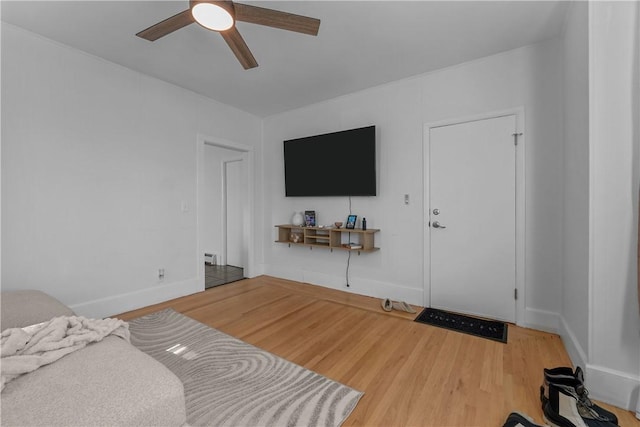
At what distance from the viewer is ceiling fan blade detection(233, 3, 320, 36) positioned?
162 centimetres

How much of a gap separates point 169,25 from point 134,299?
271cm

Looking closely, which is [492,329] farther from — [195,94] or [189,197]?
[195,94]

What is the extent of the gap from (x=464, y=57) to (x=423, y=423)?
10.2ft

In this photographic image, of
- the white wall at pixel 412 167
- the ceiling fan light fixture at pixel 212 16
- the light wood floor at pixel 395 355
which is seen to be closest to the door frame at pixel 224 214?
the white wall at pixel 412 167

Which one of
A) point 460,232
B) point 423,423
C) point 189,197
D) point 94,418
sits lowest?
point 423,423

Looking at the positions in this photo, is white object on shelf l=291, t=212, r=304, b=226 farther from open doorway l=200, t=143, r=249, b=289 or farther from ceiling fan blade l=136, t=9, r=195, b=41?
ceiling fan blade l=136, t=9, r=195, b=41

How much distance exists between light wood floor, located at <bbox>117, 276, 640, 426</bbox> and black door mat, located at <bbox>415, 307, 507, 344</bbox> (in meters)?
0.10

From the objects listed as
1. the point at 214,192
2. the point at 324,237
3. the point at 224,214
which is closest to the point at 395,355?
the point at 324,237

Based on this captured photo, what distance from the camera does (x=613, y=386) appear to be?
158 centimetres

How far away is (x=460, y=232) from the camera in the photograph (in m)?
2.85

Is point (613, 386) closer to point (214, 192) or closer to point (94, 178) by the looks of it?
point (94, 178)

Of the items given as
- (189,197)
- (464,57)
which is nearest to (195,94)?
(189,197)

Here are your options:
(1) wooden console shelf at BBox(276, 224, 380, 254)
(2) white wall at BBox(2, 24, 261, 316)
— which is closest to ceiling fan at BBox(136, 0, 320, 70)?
(2) white wall at BBox(2, 24, 261, 316)

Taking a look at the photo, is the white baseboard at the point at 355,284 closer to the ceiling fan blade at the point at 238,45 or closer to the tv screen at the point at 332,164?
the tv screen at the point at 332,164
